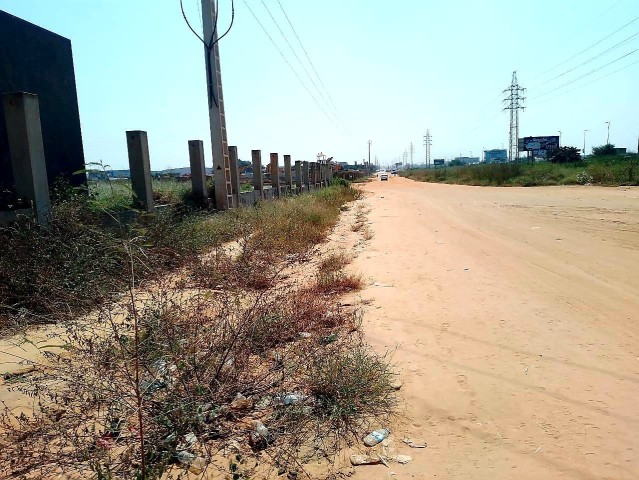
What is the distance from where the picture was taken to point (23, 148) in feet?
21.2

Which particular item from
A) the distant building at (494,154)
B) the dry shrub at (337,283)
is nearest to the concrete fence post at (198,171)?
the dry shrub at (337,283)

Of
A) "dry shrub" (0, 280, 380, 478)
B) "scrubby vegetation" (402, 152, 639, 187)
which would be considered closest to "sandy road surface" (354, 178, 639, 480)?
"dry shrub" (0, 280, 380, 478)

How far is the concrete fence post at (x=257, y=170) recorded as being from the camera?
15852 mm

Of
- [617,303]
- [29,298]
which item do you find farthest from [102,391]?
[617,303]

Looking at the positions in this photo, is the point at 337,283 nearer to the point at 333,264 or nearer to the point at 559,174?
the point at 333,264

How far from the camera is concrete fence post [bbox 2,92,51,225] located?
641 cm

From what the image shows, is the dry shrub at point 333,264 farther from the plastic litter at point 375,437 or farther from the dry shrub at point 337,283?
the plastic litter at point 375,437

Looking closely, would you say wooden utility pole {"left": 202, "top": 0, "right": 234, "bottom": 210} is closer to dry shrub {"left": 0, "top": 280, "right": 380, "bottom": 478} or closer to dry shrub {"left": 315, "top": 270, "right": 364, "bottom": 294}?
dry shrub {"left": 315, "top": 270, "right": 364, "bottom": 294}

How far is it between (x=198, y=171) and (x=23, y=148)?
18.8 ft

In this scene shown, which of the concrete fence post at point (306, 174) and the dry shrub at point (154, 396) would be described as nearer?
the dry shrub at point (154, 396)

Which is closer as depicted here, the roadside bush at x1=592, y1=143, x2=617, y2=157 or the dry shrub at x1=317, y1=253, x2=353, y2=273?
the dry shrub at x1=317, y1=253, x2=353, y2=273

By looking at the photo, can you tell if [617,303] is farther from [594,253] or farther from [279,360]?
[279,360]

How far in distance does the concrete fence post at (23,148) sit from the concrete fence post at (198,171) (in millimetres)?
5418

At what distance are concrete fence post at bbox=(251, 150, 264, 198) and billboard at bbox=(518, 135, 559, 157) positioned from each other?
4615 cm
